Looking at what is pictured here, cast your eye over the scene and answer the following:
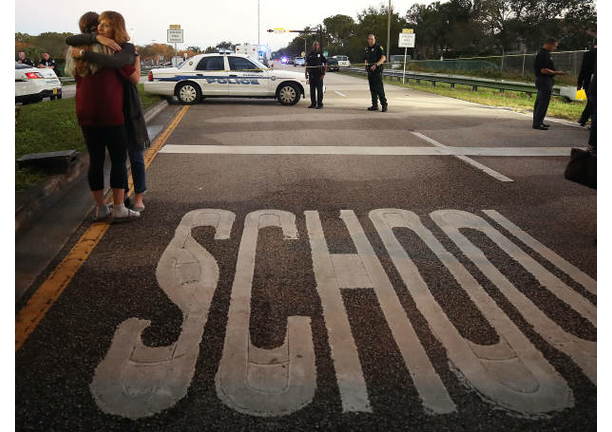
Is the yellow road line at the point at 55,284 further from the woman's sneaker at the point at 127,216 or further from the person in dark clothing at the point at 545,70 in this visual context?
the person in dark clothing at the point at 545,70

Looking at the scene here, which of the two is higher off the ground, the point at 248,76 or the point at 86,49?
the point at 248,76

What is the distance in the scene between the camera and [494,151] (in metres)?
9.66

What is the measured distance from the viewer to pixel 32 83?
18531mm

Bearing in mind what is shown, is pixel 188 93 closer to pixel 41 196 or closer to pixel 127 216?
pixel 41 196

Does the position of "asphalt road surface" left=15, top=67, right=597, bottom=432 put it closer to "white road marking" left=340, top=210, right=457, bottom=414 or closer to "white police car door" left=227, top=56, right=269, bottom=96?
"white road marking" left=340, top=210, right=457, bottom=414

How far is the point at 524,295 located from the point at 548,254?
100 cm

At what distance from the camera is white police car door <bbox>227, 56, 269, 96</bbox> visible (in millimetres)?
18188

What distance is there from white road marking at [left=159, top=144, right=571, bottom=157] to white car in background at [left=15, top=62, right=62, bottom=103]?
11.2 metres

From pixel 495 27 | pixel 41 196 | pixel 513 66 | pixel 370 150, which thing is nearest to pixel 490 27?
pixel 495 27

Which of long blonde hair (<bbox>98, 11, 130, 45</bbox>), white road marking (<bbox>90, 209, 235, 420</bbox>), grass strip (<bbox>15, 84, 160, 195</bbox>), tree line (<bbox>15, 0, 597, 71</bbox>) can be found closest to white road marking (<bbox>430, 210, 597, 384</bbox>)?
white road marking (<bbox>90, 209, 235, 420</bbox>)

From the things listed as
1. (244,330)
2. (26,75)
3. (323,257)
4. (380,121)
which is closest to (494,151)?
(380,121)

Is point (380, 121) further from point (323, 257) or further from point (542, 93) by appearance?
point (323, 257)
